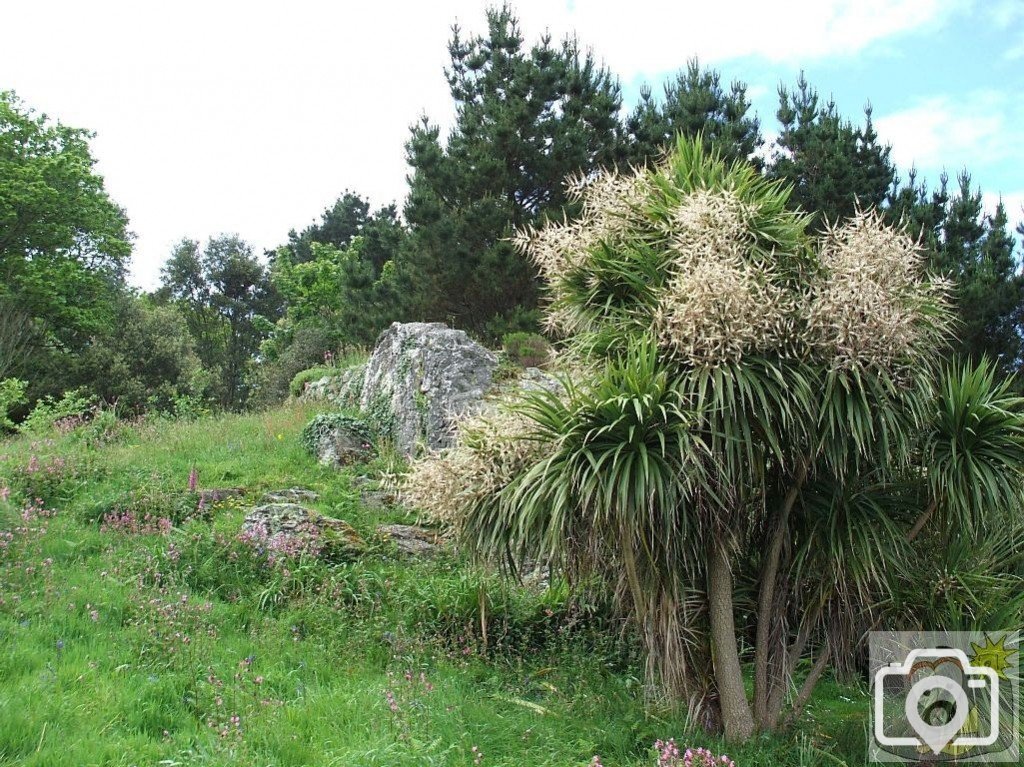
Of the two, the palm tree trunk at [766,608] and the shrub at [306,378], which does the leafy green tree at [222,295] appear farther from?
the palm tree trunk at [766,608]

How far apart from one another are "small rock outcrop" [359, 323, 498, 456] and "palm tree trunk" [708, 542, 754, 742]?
5658 mm

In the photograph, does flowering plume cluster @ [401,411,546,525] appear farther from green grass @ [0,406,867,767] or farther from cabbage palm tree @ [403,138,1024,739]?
green grass @ [0,406,867,767]

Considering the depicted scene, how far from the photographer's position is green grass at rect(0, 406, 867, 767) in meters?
4.94

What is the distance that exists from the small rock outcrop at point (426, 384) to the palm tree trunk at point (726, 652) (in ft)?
18.6

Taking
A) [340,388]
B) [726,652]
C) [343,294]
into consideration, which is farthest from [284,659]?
[343,294]

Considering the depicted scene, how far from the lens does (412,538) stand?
30.9ft

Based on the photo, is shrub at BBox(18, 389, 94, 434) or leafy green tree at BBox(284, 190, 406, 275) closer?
shrub at BBox(18, 389, 94, 434)

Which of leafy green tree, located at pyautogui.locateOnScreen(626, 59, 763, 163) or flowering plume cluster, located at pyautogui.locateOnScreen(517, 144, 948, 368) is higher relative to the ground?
leafy green tree, located at pyautogui.locateOnScreen(626, 59, 763, 163)

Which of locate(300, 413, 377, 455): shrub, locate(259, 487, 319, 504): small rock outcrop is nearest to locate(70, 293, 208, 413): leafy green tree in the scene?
locate(300, 413, 377, 455): shrub

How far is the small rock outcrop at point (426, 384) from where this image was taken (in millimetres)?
11688

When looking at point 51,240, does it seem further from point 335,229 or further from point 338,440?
point 338,440

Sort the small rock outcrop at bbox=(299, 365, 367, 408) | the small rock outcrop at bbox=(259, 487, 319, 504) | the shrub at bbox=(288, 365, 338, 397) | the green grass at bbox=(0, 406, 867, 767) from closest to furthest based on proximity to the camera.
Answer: the green grass at bbox=(0, 406, 867, 767), the small rock outcrop at bbox=(259, 487, 319, 504), the small rock outcrop at bbox=(299, 365, 367, 408), the shrub at bbox=(288, 365, 338, 397)

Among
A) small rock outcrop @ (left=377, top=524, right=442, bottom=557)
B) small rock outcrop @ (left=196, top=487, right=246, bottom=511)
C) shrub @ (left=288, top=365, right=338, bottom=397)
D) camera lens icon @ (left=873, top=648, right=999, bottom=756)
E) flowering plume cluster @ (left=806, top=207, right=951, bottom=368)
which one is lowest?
camera lens icon @ (left=873, top=648, right=999, bottom=756)

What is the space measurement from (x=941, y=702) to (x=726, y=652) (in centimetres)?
167
